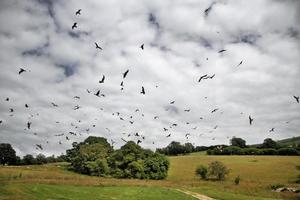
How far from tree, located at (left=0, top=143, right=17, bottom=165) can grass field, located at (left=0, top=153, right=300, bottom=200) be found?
1422 inches

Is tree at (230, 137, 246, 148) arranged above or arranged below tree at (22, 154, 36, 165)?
above

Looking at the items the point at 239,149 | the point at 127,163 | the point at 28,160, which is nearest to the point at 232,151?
the point at 239,149

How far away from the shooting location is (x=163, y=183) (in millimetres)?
72375

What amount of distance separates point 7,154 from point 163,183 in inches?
3964

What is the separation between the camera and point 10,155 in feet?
498

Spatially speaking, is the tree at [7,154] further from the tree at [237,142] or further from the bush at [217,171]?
the tree at [237,142]

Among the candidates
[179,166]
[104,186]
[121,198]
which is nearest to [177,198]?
[121,198]

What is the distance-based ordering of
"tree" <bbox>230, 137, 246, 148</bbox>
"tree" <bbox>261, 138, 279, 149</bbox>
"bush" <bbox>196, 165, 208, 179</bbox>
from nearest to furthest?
"bush" <bbox>196, 165, 208, 179</bbox>, "tree" <bbox>261, 138, 279, 149</bbox>, "tree" <bbox>230, 137, 246, 148</bbox>

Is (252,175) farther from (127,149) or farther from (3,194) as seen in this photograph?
(3,194)

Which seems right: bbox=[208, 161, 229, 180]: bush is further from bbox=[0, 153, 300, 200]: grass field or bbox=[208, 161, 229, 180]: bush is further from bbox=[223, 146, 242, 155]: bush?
bbox=[223, 146, 242, 155]: bush

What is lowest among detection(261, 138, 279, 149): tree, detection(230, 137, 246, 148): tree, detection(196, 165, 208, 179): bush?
detection(196, 165, 208, 179): bush

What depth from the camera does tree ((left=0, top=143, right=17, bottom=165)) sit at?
14885cm

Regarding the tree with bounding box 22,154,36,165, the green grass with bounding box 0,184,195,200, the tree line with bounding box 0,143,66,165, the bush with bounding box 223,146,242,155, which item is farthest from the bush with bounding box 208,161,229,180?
the tree with bounding box 22,154,36,165

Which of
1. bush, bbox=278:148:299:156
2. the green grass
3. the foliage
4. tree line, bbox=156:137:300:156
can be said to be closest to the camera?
the green grass
